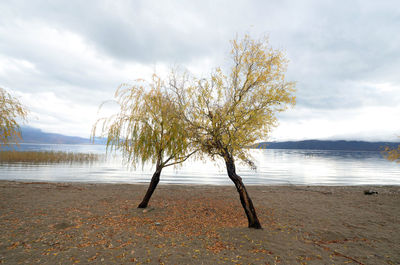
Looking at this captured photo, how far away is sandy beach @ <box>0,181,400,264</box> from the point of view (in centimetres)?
660

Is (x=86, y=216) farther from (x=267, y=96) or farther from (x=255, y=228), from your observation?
(x=267, y=96)

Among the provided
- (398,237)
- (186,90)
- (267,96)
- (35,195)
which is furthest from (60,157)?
(398,237)

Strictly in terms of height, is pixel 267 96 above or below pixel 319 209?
above

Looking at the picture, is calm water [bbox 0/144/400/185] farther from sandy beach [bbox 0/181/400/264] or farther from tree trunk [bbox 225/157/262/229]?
sandy beach [bbox 0/181/400/264]

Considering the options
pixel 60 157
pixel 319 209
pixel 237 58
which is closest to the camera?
pixel 237 58

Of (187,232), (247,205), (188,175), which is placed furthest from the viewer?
(188,175)

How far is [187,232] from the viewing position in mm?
8773

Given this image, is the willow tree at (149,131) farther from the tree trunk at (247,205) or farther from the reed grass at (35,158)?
the reed grass at (35,158)

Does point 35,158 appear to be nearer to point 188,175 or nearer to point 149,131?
point 188,175

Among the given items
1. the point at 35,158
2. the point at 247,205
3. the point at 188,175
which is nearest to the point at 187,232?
the point at 247,205

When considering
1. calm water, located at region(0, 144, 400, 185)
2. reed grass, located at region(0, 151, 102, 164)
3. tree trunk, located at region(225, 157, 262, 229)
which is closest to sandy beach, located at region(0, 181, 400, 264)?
tree trunk, located at region(225, 157, 262, 229)

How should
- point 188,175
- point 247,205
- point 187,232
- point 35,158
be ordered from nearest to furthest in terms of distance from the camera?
point 187,232
point 247,205
point 188,175
point 35,158

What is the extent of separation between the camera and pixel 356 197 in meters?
17.5

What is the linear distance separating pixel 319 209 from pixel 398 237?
15.2ft
